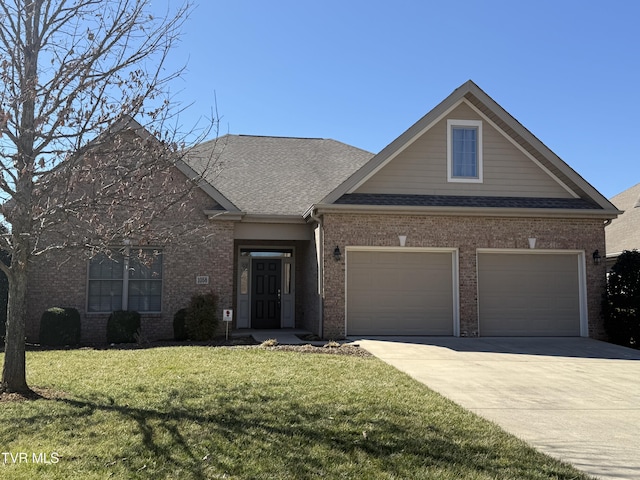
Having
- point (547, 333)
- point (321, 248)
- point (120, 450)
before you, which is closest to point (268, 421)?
point (120, 450)

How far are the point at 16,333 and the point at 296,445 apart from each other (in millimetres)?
4507

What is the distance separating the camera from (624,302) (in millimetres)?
13508

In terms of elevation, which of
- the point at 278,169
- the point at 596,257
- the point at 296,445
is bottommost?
the point at 296,445

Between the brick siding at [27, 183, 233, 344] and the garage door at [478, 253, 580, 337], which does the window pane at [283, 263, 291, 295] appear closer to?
the brick siding at [27, 183, 233, 344]

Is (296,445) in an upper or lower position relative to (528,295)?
lower

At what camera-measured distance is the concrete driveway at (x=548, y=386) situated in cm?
530

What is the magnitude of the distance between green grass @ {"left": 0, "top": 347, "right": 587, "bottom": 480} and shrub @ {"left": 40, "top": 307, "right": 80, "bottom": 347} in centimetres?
427

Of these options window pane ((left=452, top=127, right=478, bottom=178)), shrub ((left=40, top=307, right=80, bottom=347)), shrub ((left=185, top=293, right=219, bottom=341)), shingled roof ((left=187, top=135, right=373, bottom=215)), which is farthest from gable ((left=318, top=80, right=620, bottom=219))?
shrub ((left=40, top=307, right=80, bottom=347))

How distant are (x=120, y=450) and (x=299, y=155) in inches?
600

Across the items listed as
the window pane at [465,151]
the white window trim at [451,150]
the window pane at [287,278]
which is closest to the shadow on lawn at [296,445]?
the white window trim at [451,150]

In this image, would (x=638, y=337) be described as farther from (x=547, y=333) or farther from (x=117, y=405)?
(x=117, y=405)

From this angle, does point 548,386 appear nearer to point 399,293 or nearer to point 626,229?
point 399,293

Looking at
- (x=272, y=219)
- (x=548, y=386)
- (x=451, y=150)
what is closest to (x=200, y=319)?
(x=272, y=219)

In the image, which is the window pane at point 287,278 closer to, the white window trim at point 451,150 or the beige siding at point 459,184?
the beige siding at point 459,184
